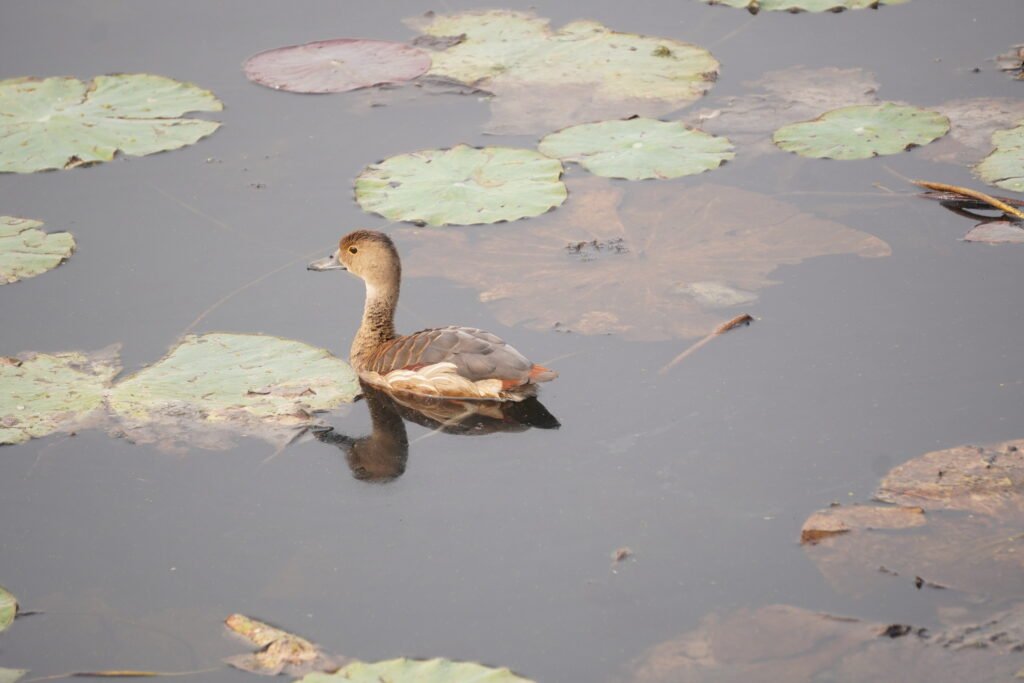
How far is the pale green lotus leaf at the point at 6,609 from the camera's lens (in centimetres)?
542

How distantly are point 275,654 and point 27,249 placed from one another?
4080 millimetres

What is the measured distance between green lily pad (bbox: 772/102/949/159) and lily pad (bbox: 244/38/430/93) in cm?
310

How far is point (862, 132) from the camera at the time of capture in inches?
363

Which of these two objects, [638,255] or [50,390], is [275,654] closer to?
[50,390]

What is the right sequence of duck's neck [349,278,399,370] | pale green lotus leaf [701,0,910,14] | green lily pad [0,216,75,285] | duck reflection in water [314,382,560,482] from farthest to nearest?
pale green lotus leaf [701,0,910,14] < green lily pad [0,216,75,285] < duck's neck [349,278,399,370] < duck reflection in water [314,382,560,482]

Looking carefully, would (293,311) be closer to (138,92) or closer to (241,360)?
(241,360)

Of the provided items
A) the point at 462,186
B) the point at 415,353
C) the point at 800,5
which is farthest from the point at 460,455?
the point at 800,5

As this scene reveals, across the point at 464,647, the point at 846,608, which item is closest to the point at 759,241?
the point at 846,608

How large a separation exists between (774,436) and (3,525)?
12.5ft

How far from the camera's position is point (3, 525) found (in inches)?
241

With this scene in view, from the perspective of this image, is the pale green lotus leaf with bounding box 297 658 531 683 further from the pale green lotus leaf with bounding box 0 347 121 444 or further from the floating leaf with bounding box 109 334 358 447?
the pale green lotus leaf with bounding box 0 347 121 444

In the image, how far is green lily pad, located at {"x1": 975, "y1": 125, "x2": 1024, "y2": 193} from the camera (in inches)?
340

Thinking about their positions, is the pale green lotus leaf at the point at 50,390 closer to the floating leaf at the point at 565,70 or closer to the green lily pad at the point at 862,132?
the floating leaf at the point at 565,70

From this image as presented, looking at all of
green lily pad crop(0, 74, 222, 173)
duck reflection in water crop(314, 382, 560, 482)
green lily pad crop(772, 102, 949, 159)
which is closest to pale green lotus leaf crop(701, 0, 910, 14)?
green lily pad crop(772, 102, 949, 159)
